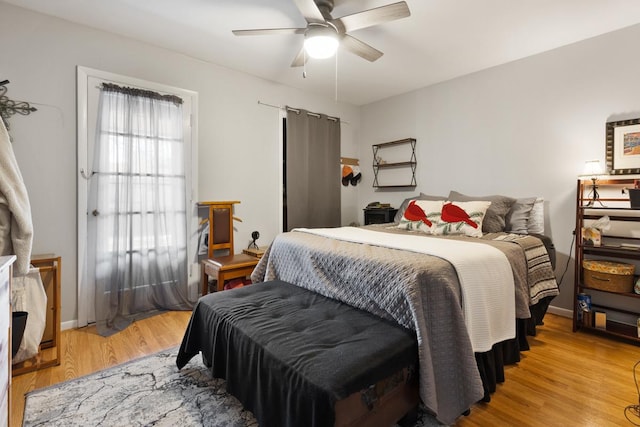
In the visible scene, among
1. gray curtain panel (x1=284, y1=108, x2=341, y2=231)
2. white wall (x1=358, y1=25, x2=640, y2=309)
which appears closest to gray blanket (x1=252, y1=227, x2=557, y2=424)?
white wall (x1=358, y1=25, x2=640, y2=309)

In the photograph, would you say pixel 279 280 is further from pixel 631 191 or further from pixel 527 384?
pixel 631 191

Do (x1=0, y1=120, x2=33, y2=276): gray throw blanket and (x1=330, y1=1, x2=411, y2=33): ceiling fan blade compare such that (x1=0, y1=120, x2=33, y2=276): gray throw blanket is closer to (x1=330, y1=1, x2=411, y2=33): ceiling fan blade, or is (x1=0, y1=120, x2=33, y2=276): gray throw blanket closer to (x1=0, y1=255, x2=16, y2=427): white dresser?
(x1=0, y1=255, x2=16, y2=427): white dresser

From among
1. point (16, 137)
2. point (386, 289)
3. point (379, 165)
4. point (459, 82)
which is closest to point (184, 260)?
point (16, 137)

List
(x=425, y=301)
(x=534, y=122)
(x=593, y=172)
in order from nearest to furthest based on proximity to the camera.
→ (x=425, y=301)
(x=593, y=172)
(x=534, y=122)

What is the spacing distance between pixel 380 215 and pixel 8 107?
3.73 m

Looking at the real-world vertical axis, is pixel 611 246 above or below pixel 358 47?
below

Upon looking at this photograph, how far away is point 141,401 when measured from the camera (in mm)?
1622

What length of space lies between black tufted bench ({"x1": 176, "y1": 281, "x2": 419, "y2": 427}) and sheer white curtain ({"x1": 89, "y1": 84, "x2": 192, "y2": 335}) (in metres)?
1.28

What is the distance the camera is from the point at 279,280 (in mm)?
2262

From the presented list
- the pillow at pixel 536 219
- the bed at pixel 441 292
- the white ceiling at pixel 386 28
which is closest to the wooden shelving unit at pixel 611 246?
the pillow at pixel 536 219

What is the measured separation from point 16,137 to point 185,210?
4.33ft

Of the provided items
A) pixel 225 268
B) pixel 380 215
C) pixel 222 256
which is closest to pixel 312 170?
pixel 380 215

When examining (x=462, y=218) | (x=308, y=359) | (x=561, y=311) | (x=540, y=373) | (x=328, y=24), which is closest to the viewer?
(x=308, y=359)

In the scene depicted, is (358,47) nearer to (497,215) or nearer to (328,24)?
(328,24)
